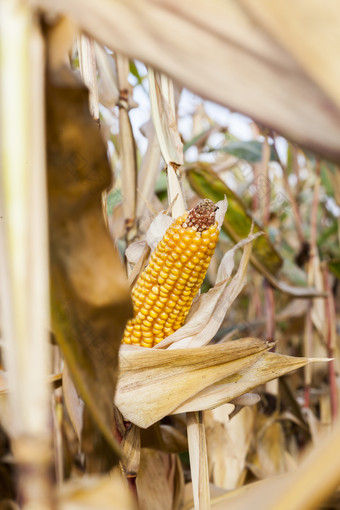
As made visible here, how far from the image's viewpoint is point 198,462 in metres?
A: 0.73

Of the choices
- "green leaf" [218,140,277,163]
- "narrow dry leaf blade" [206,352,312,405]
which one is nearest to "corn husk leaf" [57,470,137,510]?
"narrow dry leaf blade" [206,352,312,405]

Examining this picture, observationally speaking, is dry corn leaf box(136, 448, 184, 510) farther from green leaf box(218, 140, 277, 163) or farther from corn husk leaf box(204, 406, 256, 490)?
green leaf box(218, 140, 277, 163)

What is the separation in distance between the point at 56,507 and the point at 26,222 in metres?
0.18

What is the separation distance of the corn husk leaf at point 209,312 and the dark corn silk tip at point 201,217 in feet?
0.35

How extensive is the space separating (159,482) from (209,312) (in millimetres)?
417

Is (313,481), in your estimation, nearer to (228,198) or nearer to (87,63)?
(87,63)

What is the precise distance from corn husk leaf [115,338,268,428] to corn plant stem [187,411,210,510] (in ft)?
0.28

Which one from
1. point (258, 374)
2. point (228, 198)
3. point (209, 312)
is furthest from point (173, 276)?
→ point (228, 198)

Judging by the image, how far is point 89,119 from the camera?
39cm

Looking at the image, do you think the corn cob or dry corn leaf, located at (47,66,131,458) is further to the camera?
the corn cob

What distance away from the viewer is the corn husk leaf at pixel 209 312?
73 cm

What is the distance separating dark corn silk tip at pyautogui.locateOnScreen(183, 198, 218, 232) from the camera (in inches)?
27.7

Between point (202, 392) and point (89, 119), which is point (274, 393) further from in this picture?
point (89, 119)

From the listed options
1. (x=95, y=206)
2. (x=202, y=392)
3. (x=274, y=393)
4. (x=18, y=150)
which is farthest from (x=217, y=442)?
(x=18, y=150)
